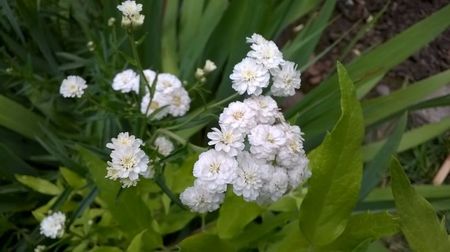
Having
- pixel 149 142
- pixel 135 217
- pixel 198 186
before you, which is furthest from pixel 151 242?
A: pixel 198 186

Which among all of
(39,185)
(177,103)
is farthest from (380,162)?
(39,185)

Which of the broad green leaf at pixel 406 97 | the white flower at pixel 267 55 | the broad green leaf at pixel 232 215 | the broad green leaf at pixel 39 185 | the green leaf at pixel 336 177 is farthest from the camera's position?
the broad green leaf at pixel 406 97

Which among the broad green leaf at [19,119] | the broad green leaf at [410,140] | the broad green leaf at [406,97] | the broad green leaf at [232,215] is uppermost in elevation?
the broad green leaf at [19,119]

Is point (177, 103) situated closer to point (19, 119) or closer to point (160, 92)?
point (160, 92)

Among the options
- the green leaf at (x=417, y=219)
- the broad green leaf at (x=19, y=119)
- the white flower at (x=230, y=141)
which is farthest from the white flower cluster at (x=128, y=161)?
the broad green leaf at (x=19, y=119)

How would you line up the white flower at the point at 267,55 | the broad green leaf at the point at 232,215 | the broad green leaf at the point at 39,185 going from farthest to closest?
the broad green leaf at the point at 39,185
the broad green leaf at the point at 232,215
the white flower at the point at 267,55

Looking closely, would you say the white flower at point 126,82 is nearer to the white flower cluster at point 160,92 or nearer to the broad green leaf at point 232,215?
the white flower cluster at point 160,92
